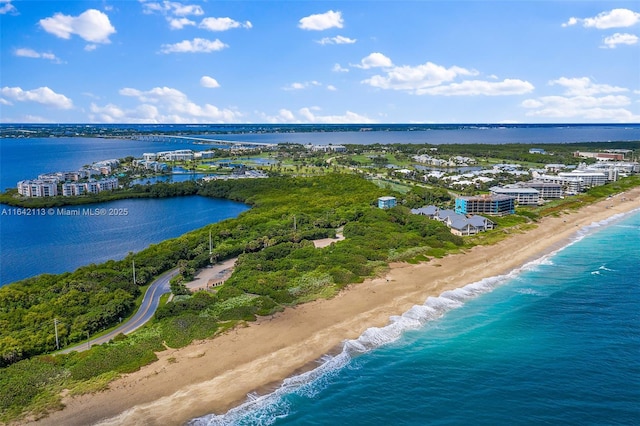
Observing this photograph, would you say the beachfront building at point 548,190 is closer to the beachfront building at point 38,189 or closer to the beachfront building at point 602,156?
the beachfront building at point 602,156

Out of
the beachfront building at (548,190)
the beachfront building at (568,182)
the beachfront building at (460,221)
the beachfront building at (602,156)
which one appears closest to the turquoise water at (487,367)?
the beachfront building at (460,221)

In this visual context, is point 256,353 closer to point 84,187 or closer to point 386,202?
point 386,202

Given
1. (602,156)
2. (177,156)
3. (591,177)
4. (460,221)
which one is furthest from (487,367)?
(602,156)

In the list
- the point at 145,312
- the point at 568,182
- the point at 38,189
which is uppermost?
the point at 568,182

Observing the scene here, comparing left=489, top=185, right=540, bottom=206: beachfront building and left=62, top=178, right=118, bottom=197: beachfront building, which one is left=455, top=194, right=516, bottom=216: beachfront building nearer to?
left=489, top=185, right=540, bottom=206: beachfront building

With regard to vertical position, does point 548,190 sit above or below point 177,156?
below

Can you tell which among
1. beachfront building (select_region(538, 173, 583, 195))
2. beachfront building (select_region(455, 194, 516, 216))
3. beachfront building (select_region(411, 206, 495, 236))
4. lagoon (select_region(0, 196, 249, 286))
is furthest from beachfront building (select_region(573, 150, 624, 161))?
lagoon (select_region(0, 196, 249, 286))

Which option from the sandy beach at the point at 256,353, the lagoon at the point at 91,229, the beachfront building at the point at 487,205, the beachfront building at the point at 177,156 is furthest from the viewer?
the beachfront building at the point at 177,156
